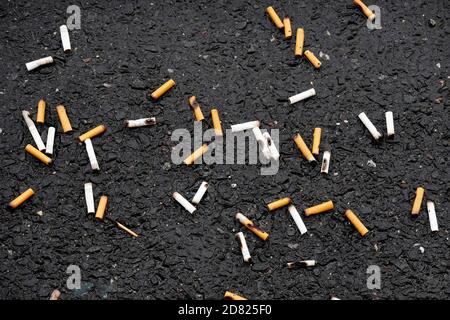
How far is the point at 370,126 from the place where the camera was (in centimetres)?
415

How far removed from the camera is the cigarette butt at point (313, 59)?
4332mm

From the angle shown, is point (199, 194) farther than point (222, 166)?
No

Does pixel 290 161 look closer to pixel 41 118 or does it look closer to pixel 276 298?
pixel 276 298

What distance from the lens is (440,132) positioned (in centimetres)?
421

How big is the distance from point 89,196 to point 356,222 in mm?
1619

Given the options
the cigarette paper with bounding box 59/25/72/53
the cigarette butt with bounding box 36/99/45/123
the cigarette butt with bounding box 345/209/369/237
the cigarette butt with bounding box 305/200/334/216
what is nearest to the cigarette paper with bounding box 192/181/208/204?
the cigarette butt with bounding box 305/200/334/216

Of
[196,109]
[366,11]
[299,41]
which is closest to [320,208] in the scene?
[196,109]

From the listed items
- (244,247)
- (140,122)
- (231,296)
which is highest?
(140,122)

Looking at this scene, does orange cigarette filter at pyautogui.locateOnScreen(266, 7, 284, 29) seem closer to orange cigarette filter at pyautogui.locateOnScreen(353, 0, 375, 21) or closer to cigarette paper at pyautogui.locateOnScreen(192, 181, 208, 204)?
orange cigarette filter at pyautogui.locateOnScreen(353, 0, 375, 21)

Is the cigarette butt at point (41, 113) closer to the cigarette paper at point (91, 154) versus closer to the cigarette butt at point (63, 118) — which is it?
the cigarette butt at point (63, 118)

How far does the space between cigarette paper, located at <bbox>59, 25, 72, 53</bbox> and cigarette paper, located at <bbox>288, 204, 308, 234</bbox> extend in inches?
72.0

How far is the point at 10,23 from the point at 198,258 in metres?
2.14

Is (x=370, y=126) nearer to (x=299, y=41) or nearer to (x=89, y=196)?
(x=299, y=41)

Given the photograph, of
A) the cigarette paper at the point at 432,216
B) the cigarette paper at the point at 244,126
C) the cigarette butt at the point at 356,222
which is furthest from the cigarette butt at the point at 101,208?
the cigarette paper at the point at 432,216
